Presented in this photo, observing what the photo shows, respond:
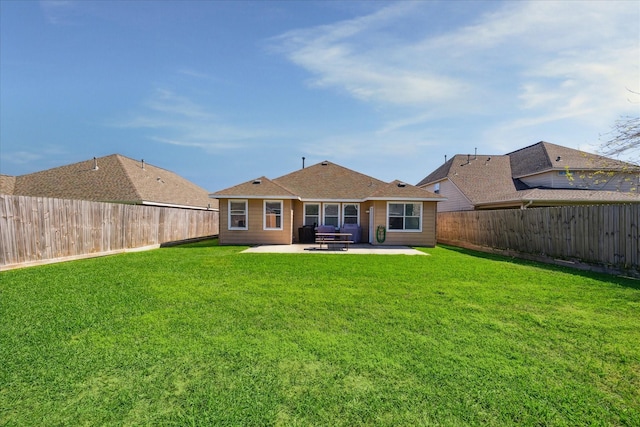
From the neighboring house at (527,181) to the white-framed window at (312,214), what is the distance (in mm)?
10827

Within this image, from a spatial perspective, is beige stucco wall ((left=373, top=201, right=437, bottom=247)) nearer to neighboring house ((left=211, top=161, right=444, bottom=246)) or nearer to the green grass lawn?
neighboring house ((left=211, top=161, right=444, bottom=246))

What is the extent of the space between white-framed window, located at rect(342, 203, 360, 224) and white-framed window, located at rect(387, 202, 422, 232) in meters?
2.24

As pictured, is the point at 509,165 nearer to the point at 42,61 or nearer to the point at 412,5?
the point at 412,5

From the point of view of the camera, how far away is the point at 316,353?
3824 millimetres

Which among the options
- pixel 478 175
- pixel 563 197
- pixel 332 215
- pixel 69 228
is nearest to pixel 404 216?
pixel 332 215

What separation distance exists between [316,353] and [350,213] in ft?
48.9

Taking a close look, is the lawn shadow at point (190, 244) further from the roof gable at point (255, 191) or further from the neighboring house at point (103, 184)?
the neighboring house at point (103, 184)

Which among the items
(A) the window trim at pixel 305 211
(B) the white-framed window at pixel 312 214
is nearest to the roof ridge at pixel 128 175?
(A) the window trim at pixel 305 211

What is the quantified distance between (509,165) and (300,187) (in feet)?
58.1

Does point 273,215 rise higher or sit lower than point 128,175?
lower

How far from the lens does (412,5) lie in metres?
10.8

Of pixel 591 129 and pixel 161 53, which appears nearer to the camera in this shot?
pixel 591 129

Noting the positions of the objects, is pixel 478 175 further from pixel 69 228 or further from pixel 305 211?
pixel 69 228

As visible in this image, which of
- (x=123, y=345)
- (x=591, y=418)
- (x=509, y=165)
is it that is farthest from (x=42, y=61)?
(x=509, y=165)
